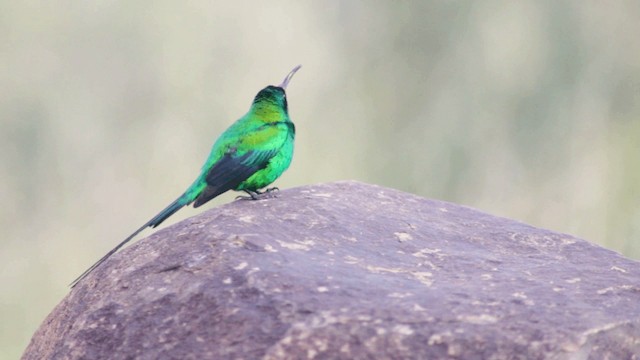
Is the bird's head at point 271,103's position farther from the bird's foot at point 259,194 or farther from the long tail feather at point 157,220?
the long tail feather at point 157,220

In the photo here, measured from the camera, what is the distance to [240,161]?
5863 millimetres

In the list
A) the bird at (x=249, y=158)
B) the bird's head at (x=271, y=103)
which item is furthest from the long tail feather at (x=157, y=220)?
the bird's head at (x=271, y=103)

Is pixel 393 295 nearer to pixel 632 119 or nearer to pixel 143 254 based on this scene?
pixel 143 254

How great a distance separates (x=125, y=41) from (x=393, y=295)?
8.64m

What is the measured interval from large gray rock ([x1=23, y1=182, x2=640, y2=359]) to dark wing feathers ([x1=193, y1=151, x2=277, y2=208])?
357 mm

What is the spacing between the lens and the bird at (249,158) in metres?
5.80

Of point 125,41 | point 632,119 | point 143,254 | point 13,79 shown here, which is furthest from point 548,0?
point 143,254

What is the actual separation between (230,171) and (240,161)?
0.29 feet

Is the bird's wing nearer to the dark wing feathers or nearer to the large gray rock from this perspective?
the dark wing feathers

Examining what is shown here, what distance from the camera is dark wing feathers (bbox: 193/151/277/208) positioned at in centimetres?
578

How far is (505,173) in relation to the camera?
39.1 feet

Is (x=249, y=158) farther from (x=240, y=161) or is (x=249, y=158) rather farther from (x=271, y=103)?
(x=271, y=103)

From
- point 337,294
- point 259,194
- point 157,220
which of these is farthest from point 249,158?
point 337,294

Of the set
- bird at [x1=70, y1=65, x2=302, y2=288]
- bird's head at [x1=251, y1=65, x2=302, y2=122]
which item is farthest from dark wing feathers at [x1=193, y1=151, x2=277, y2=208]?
bird's head at [x1=251, y1=65, x2=302, y2=122]
